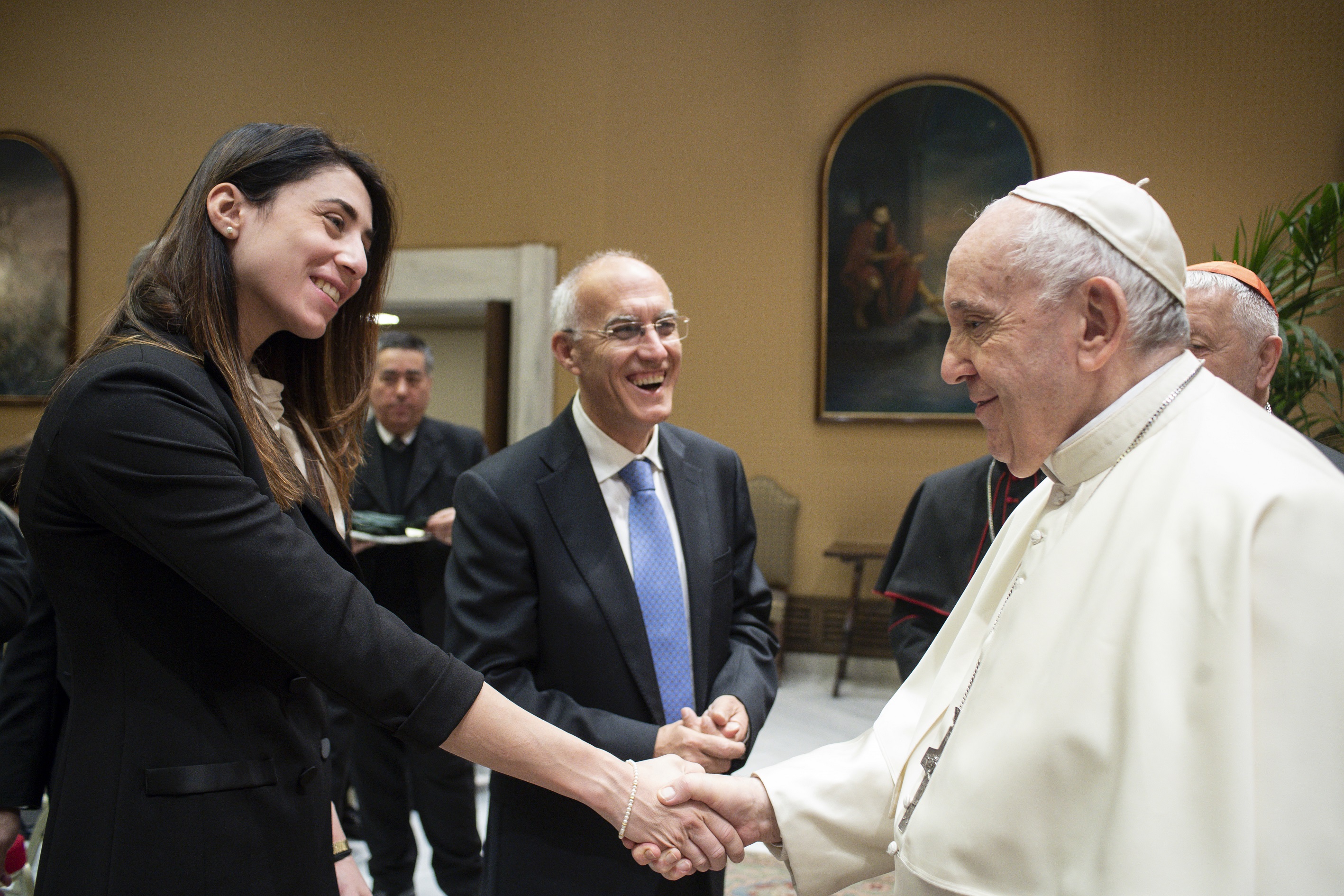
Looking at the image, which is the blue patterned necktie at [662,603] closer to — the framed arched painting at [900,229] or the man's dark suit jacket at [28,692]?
the man's dark suit jacket at [28,692]

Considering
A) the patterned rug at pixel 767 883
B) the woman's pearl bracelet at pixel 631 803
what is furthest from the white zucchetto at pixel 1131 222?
the patterned rug at pixel 767 883

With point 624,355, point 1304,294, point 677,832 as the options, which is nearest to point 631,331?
point 624,355

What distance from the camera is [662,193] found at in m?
7.33

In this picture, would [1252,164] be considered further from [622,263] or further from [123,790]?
[123,790]

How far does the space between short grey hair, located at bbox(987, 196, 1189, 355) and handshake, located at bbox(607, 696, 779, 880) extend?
39.0 inches

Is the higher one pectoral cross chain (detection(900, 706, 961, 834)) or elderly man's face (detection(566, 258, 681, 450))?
elderly man's face (detection(566, 258, 681, 450))

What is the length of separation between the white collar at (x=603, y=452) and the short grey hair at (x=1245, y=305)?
4.71 feet

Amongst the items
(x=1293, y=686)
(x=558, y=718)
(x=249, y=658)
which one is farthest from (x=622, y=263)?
(x=1293, y=686)

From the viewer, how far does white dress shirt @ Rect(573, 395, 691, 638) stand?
7.09ft

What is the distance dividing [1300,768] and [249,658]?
127 cm

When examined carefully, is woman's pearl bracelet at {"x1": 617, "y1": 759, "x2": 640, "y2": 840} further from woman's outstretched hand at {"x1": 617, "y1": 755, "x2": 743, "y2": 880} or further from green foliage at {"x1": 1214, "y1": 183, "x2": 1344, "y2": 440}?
green foliage at {"x1": 1214, "y1": 183, "x2": 1344, "y2": 440}

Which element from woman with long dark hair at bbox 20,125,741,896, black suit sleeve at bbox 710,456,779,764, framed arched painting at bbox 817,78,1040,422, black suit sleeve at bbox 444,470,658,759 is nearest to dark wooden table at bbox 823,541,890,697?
framed arched painting at bbox 817,78,1040,422

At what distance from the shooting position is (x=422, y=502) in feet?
14.7

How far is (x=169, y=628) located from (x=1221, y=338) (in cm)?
231
